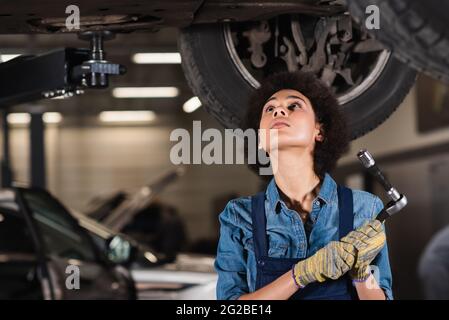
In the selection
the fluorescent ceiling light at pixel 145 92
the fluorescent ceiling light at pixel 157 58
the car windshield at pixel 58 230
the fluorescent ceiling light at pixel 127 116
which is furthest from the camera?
the fluorescent ceiling light at pixel 127 116

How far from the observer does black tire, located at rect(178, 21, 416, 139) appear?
10.3 ft

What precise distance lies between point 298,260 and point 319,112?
38 cm

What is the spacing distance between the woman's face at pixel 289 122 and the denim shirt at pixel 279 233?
0.10m

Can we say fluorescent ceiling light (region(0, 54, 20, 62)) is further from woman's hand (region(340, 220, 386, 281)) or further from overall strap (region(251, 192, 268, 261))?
woman's hand (region(340, 220, 386, 281))

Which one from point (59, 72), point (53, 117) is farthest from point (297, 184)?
point (53, 117)

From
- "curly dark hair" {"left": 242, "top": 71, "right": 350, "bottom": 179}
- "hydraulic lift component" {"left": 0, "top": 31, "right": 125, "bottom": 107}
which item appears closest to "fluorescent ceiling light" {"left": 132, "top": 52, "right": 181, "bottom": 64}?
"hydraulic lift component" {"left": 0, "top": 31, "right": 125, "bottom": 107}

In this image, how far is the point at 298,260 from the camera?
7.00ft

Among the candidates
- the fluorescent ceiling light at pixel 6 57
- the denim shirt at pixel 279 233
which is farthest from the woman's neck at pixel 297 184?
the fluorescent ceiling light at pixel 6 57

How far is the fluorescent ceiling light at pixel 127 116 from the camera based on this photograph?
22.3 meters

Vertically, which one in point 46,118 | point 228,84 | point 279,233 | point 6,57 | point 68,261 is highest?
point 46,118

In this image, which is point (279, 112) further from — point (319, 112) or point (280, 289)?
point (280, 289)

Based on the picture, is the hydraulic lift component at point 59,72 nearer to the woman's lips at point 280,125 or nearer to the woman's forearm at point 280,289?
the woman's lips at point 280,125
